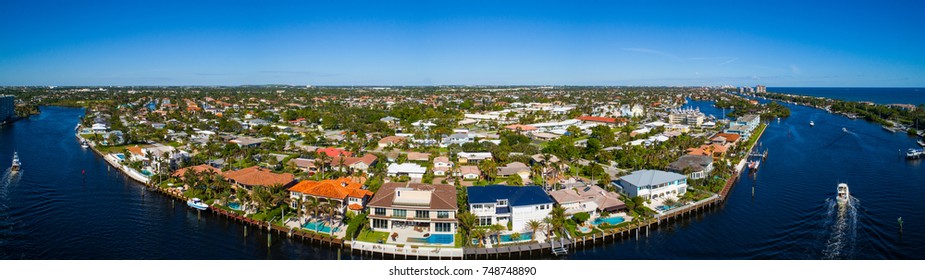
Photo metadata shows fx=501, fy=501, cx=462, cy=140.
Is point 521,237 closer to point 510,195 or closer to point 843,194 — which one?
point 510,195

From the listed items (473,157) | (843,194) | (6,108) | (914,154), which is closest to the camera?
(843,194)

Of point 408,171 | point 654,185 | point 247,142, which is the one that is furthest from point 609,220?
point 247,142

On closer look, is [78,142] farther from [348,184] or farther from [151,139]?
[348,184]

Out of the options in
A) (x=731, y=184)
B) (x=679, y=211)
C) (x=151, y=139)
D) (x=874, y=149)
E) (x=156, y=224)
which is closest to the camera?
(x=156, y=224)

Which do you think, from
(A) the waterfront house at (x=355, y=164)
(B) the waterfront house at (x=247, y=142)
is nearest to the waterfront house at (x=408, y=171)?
(A) the waterfront house at (x=355, y=164)

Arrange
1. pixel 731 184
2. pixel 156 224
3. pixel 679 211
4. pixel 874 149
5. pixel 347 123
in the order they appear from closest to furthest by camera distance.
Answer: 1. pixel 156 224
2. pixel 679 211
3. pixel 731 184
4. pixel 874 149
5. pixel 347 123

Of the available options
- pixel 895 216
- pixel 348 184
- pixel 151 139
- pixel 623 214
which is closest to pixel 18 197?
pixel 348 184

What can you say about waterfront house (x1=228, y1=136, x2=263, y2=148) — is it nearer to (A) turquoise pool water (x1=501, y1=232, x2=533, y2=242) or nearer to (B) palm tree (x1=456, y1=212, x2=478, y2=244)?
(B) palm tree (x1=456, y1=212, x2=478, y2=244)

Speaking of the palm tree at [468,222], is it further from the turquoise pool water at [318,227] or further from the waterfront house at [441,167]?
the waterfront house at [441,167]
